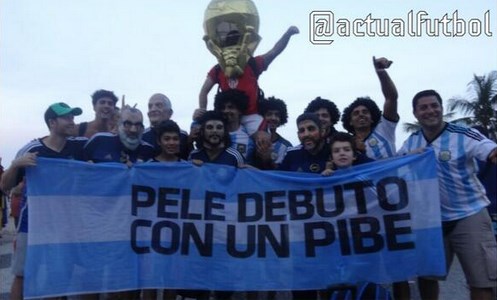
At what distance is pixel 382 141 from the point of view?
5832mm

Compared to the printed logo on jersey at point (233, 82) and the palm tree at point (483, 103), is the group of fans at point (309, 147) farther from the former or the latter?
the palm tree at point (483, 103)

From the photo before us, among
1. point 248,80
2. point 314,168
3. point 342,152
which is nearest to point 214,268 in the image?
point 314,168

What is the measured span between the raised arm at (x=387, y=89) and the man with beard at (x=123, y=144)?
231cm

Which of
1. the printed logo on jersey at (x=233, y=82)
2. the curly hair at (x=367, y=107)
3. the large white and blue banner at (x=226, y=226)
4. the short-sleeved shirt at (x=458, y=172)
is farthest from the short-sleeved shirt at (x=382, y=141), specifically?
the printed logo on jersey at (x=233, y=82)

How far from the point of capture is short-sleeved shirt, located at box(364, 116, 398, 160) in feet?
18.9

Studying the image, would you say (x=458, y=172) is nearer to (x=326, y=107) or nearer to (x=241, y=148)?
(x=326, y=107)

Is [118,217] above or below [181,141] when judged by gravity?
below

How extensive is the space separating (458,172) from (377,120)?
113 centimetres

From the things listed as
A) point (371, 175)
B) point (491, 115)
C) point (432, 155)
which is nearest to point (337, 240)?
point (371, 175)

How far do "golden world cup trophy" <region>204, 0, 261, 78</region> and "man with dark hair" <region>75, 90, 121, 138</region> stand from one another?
1.38m

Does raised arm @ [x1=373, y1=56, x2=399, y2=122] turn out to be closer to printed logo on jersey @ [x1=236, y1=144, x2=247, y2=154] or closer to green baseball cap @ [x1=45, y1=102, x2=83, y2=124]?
printed logo on jersey @ [x1=236, y1=144, x2=247, y2=154]

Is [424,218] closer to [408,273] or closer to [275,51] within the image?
[408,273]

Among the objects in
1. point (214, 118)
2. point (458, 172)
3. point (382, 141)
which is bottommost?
point (458, 172)

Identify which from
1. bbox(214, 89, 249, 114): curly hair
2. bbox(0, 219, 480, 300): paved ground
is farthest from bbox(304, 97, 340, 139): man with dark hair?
bbox(0, 219, 480, 300): paved ground
